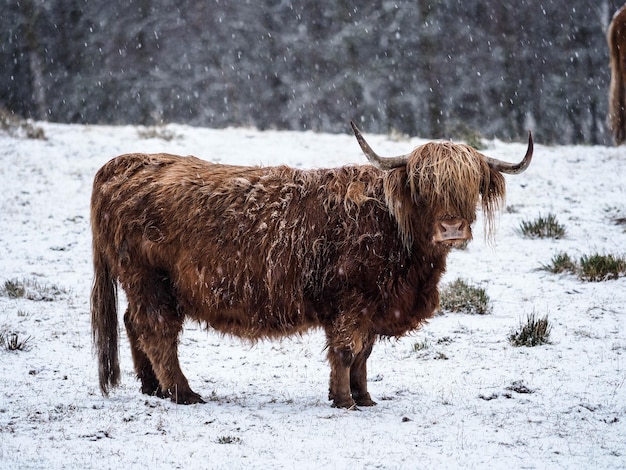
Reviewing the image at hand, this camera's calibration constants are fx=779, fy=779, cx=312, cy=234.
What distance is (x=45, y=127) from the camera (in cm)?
1355

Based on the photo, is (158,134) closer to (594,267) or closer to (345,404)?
(594,267)

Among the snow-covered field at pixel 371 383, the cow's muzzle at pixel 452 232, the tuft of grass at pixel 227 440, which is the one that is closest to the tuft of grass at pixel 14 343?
the snow-covered field at pixel 371 383

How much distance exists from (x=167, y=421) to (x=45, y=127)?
Result: 1017cm

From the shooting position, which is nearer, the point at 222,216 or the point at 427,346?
the point at 222,216

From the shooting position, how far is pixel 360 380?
513 centimetres

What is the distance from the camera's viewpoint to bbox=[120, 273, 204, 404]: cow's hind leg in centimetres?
509

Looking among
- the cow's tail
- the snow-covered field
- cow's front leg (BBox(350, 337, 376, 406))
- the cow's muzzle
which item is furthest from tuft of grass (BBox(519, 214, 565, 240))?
the cow's tail

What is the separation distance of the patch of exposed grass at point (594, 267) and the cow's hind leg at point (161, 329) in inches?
170

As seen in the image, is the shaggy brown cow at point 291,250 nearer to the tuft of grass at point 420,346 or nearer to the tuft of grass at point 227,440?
the tuft of grass at point 227,440

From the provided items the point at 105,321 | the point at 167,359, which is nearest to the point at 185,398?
the point at 167,359

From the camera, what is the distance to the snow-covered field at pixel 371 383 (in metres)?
4.14

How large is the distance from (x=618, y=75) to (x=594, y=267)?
535cm

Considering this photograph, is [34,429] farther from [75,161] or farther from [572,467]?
[75,161]

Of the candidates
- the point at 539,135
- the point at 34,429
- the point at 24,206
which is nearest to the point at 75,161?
the point at 24,206
